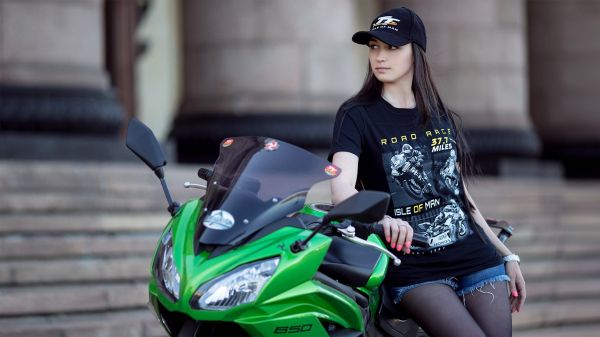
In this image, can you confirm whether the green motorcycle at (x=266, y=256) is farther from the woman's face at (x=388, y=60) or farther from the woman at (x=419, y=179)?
the woman's face at (x=388, y=60)

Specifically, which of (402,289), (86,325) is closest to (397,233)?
(402,289)

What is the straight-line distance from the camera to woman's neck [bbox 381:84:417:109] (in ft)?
13.9

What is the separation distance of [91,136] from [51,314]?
349cm

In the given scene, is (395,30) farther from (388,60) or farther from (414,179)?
(414,179)

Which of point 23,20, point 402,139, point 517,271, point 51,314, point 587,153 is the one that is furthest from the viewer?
point 587,153

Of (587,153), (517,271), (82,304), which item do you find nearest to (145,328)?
(82,304)

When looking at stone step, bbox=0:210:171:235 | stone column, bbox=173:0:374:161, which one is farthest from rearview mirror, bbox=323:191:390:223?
stone column, bbox=173:0:374:161

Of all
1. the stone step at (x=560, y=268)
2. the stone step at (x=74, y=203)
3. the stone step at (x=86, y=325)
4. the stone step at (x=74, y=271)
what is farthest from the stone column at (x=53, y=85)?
the stone step at (x=560, y=268)

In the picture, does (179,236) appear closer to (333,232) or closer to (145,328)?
(333,232)

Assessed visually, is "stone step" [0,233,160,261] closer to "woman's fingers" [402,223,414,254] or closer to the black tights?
the black tights

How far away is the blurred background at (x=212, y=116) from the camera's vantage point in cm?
797

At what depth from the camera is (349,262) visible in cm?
359

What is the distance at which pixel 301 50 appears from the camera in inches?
509

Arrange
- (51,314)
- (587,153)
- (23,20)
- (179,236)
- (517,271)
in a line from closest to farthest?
(179,236) → (517,271) → (51,314) → (23,20) → (587,153)
